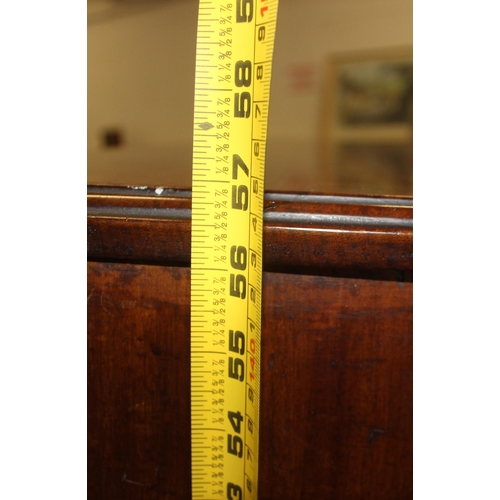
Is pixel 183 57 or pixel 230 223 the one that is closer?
pixel 230 223

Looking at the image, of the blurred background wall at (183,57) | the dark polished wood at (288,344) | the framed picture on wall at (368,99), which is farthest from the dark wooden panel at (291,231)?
the framed picture on wall at (368,99)

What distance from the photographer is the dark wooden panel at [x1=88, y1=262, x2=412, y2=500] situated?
0.48 m

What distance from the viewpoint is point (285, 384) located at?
50cm

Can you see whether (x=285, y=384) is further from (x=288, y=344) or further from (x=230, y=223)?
(x=230, y=223)

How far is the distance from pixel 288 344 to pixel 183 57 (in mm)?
2483

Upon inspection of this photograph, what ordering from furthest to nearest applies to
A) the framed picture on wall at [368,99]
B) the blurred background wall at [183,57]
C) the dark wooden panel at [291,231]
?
1. the framed picture on wall at [368,99]
2. the blurred background wall at [183,57]
3. the dark wooden panel at [291,231]

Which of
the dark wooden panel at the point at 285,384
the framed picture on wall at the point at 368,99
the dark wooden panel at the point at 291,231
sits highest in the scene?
the framed picture on wall at the point at 368,99

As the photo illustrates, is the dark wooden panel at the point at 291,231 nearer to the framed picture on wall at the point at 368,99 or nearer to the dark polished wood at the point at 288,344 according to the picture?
the dark polished wood at the point at 288,344

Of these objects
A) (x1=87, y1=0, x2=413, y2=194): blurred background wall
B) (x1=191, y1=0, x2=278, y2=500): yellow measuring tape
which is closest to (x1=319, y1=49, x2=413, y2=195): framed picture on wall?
(x1=87, y1=0, x2=413, y2=194): blurred background wall

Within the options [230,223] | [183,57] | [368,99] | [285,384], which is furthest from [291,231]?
[368,99]

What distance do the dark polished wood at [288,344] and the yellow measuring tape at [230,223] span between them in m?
0.03

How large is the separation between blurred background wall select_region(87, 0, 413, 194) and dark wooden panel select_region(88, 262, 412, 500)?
117 cm

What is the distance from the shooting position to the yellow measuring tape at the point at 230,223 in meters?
0.45

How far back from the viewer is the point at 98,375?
0.53 metres
